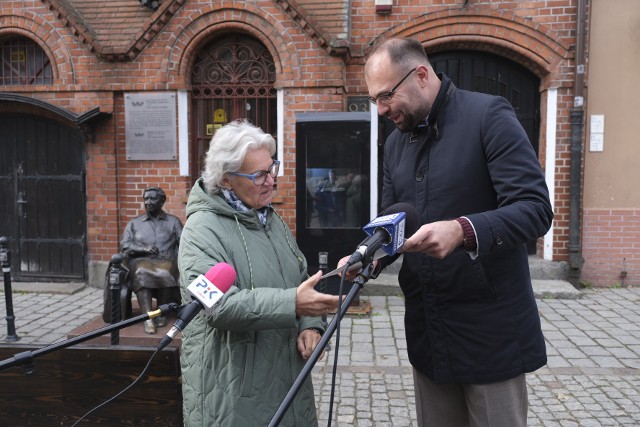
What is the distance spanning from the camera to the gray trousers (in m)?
2.08

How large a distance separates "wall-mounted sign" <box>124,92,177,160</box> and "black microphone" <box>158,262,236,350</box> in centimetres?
635

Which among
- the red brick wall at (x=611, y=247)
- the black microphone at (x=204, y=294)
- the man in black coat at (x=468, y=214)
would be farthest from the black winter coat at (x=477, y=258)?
the red brick wall at (x=611, y=247)

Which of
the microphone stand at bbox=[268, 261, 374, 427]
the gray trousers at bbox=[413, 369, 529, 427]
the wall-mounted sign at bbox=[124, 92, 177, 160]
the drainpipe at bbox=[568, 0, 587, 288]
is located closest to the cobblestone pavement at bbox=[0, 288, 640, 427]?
the drainpipe at bbox=[568, 0, 587, 288]

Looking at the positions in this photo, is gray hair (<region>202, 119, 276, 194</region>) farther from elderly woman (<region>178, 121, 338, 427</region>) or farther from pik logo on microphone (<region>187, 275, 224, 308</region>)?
pik logo on microphone (<region>187, 275, 224, 308</region>)

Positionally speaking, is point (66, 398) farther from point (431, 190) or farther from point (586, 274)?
point (586, 274)

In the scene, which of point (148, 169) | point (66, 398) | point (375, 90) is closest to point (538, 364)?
point (375, 90)

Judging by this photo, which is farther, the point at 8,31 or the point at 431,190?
the point at 8,31

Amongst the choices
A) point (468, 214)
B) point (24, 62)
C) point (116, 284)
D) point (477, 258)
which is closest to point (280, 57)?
point (24, 62)

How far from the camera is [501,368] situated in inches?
80.8

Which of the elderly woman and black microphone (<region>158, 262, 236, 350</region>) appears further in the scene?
the elderly woman

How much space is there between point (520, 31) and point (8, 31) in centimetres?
725

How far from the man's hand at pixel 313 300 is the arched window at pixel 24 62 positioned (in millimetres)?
7658

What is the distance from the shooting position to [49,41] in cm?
783

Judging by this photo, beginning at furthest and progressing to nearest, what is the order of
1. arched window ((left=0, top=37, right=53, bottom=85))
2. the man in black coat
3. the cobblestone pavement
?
arched window ((left=0, top=37, right=53, bottom=85))
the cobblestone pavement
the man in black coat
